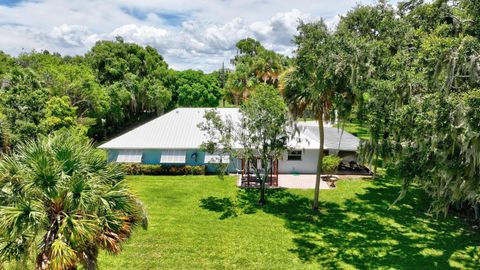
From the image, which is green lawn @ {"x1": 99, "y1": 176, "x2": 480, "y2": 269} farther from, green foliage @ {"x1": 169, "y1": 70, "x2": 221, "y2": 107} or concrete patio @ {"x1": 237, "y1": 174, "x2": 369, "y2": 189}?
green foliage @ {"x1": 169, "y1": 70, "x2": 221, "y2": 107}

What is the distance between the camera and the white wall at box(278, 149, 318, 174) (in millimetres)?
25406

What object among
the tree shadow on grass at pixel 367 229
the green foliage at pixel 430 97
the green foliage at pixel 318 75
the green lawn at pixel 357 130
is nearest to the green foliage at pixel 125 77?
the tree shadow on grass at pixel 367 229

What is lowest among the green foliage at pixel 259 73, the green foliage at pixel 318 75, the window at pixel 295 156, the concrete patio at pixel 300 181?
the concrete patio at pixel 300 181

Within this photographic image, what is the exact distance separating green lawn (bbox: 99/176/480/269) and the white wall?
13.7 feet

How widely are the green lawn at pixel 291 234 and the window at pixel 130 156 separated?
2.96m

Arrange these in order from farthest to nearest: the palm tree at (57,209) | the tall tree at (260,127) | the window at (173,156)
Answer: the window at (173,156)
the tall tree at (260,127)
the palm tree at (57,209)

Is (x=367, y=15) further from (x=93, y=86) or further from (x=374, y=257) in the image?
(x=93, y=86)

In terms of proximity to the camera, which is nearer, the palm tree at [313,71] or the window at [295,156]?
the palm tree at [313,71]

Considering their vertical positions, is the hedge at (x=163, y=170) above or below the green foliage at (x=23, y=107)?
below

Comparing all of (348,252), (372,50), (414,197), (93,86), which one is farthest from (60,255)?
(93,86)

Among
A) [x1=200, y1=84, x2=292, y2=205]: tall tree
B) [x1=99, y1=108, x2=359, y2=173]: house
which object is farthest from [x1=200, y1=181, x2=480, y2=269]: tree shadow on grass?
[x1=99, y1=108, x2=359, y2=173]: house

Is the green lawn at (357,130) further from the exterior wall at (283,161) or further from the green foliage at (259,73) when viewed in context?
the exterior wall at (283,161)

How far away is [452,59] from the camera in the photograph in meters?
8.79

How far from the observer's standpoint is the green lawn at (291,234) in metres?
13.1
